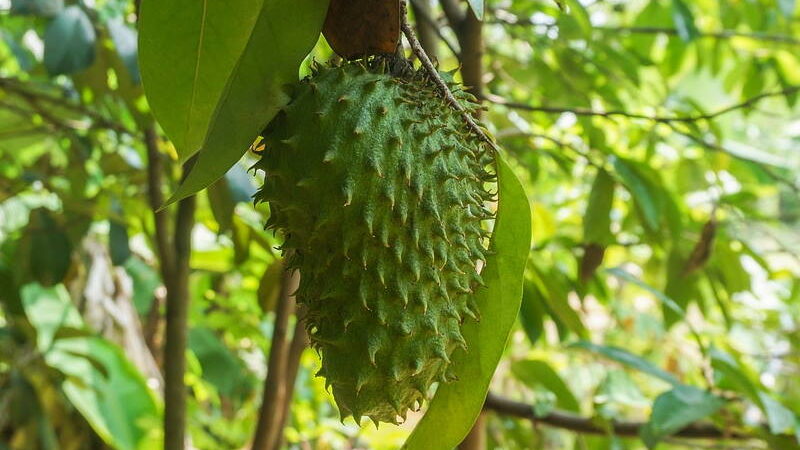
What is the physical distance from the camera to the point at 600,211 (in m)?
1.48

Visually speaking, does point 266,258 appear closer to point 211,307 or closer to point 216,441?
point 211,307

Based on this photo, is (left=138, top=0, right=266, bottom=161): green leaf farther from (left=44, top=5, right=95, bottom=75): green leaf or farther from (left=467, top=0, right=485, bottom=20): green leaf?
(left=44, top=5, right=95, bottom=75): green leaf

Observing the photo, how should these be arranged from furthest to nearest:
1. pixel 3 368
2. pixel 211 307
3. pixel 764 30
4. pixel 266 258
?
pixel 3 368 → pixel 211 307 → pixel 764 30 → pixel 266 258

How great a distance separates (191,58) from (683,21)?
139 cm

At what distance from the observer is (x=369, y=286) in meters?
0.70

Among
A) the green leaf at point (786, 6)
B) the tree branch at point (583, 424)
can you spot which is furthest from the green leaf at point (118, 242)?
the green leaf at point (786, 6)

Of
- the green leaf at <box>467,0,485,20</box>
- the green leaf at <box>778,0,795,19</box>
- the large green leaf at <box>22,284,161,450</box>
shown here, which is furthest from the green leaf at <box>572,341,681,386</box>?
the large green leaf at <box>22,284,161,450</box>

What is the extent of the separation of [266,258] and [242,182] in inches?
29.7

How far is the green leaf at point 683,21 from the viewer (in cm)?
171

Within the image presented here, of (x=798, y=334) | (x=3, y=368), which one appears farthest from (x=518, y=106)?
(x=3, y=368)

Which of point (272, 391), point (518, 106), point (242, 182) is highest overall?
point (518, 106)

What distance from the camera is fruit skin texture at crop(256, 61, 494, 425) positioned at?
68 cm

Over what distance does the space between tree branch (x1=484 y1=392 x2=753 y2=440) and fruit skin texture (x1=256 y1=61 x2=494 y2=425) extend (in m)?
0.75

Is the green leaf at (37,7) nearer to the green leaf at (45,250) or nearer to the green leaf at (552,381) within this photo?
the green leaf at (45,250)
